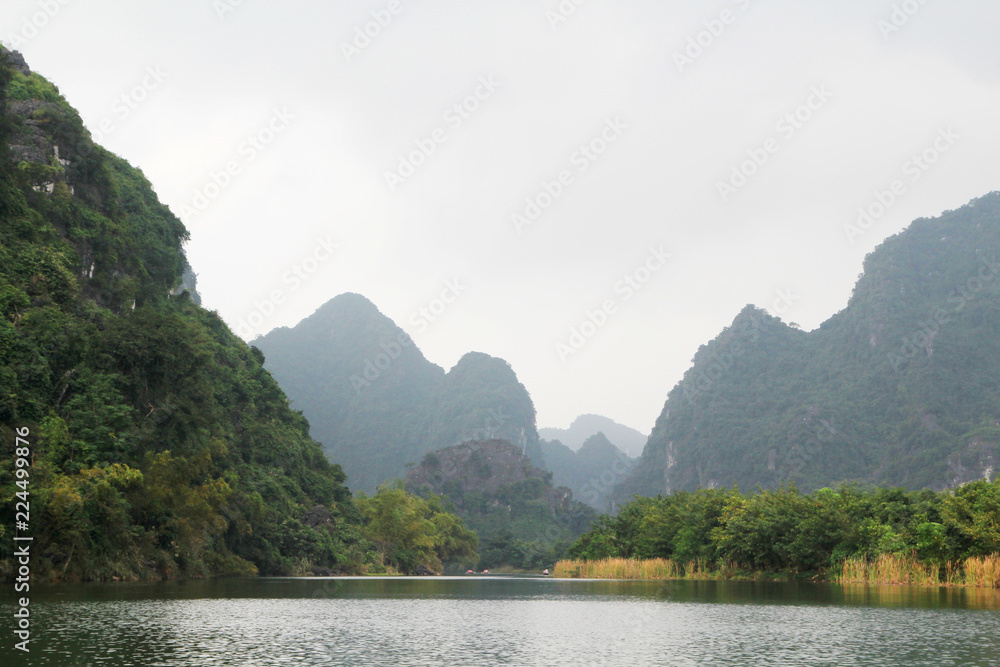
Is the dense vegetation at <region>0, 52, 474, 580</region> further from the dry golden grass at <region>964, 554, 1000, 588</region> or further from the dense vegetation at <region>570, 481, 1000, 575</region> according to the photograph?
the dry golden grass at <region>964, 554, 1000, 588</region>

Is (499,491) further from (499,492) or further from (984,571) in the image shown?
(984,571)

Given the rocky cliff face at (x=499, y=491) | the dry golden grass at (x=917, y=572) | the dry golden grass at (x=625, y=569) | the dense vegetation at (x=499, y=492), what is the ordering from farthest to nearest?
the rocky cliff face at (x=499, y=491)
the dense vegetation at (x=499, y=492)
the dry golden grass at (x=625, y=569)
the dry golden grass at (x=917, y=572)

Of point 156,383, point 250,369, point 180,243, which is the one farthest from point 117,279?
point 250,369

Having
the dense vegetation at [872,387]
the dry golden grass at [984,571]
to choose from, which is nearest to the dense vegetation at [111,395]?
the dry golden grass at [984,571]

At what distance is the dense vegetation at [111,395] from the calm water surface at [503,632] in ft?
27.1

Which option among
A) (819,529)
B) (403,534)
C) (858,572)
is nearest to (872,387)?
(403,534)

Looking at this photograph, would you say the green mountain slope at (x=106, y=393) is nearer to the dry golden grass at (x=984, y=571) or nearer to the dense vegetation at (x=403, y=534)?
the dense vegetation at (x=403, y=534)

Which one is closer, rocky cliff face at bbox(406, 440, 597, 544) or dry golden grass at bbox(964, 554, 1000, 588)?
dry golden grass at bbox(964, 554, 1000, 588)

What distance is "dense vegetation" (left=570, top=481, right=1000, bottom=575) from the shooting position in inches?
1114

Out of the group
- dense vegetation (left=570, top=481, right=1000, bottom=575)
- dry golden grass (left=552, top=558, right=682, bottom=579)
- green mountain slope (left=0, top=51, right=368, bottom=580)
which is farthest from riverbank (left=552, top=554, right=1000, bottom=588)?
green mountain slope (left=0, top=51, right=368, bottom=580)

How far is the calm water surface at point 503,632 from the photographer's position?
11.0 meters

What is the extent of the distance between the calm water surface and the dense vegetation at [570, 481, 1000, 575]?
5.78 meters

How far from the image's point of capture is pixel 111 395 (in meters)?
33.8

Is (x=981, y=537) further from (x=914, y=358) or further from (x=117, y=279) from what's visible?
(x=914, y=358)
